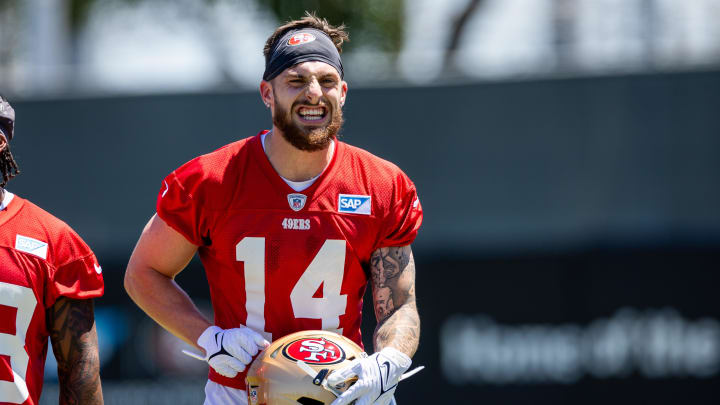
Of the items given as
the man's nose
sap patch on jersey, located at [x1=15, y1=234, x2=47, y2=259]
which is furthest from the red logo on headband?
sap patch on jersey, located at [x1=15, y1=234, x2=47, y2=259]

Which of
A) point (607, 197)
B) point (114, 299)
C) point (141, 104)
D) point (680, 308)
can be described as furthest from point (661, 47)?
point (114, 299)

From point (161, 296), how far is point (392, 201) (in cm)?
100

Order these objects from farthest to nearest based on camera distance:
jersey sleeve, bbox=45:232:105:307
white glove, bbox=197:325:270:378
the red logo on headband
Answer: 1. the red logo on headband
2. white glove, bbox=197:325:270:378
3. jersey sleeve, bbox=45:232:105:307

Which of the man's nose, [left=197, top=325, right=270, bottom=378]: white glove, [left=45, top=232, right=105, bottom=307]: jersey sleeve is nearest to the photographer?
[left=45, top=232, right=105, bottom=307]: jersey sleeve

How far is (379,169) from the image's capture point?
420 centimetres

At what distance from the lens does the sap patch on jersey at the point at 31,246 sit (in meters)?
3.50

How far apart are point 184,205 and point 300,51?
753mm

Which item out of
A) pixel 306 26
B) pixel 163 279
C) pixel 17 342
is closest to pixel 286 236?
pixel 163 279

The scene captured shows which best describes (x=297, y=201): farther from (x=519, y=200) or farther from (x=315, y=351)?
(x=519, y=200)

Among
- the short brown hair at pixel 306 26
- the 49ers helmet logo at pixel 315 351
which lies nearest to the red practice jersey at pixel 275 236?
the 49ers helmet logo at pixel 315 351

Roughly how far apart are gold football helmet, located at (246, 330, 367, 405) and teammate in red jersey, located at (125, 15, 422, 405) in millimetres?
116

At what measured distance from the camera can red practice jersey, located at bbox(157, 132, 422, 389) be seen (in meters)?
3.96

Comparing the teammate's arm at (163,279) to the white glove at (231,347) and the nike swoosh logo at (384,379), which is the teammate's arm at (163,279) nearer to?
the white glove at (231,347)

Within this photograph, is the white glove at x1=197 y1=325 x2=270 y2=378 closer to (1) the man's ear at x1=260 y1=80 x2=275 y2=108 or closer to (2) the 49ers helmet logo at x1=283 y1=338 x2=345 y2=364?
(2) the 49ers helmet logo at x1=283 y1=338 x2=345 y2=364
